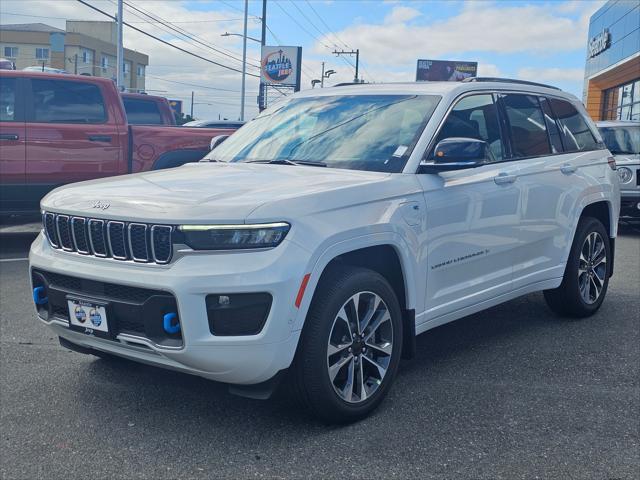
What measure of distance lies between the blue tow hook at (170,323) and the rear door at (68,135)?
20.3ft

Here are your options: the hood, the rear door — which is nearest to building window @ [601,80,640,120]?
the rear door

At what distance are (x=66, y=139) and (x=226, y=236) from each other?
6.36m

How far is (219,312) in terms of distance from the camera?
3275 mm

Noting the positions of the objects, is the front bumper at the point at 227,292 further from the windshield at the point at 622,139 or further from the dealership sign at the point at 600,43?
the dealership sign at the point at 600,43

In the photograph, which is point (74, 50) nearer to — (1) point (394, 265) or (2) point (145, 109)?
(2) point (145, 109)

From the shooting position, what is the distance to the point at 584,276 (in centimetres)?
596

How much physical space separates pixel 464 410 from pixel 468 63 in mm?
76427

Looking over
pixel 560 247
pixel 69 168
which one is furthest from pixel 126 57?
pixel 560 247

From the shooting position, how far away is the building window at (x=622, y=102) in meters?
33.1

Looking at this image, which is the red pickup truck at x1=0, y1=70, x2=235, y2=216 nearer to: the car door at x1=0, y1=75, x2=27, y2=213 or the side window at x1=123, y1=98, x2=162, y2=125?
the car door at x1=0, y1=75, x2=27, y2=213

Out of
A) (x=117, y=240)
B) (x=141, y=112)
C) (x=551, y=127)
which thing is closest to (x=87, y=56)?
(x=141, y=112)

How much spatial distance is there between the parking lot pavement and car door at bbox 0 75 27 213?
12.6 feet

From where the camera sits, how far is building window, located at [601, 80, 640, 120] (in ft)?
108

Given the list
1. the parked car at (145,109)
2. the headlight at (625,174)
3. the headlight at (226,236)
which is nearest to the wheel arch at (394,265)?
the headlight at (226,236)
